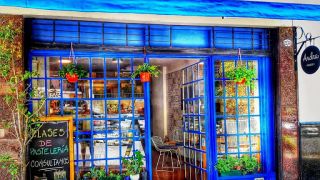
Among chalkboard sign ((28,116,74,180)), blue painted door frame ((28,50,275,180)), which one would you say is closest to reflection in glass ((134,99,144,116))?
blue painted door frame ((28,50,275,180))

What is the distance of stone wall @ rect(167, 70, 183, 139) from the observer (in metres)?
13.8

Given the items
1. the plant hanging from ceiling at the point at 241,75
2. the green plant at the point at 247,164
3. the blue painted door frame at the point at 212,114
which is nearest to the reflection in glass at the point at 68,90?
the blue painted door frame at the point at 212,114

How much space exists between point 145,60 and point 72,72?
155 cm

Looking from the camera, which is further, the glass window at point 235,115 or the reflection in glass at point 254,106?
the reflection in glass at point 254,106

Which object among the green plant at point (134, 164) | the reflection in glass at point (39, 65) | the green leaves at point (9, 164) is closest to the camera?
the green leaves at point (9, 164)

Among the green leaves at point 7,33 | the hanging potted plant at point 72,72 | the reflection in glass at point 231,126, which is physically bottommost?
the reflection in glass at point 231,126

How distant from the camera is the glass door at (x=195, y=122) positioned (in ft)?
28.2

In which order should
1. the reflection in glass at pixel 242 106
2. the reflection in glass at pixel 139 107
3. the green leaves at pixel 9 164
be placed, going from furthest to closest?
the reflection in glass at pixel 242 106, the reflection in glass at pixel 139 107, the green leaves at pixel 9 164

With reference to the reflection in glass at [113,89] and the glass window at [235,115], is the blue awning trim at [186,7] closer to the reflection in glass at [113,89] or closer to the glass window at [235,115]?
the glass window at [235,115]

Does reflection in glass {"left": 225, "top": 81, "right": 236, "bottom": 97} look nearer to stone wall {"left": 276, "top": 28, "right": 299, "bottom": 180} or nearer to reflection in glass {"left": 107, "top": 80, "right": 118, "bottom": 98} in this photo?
stone wall {"left": 276, "top": 28, "right": 299, "bottom": 180}

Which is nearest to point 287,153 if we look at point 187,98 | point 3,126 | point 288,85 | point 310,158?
point 310,158

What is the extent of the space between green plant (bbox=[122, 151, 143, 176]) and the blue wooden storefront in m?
0.23

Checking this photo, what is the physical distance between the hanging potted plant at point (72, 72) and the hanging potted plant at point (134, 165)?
1922 millimetres

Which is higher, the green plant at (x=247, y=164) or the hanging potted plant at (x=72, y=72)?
the hanging potted plant at (x=72, y=72)
